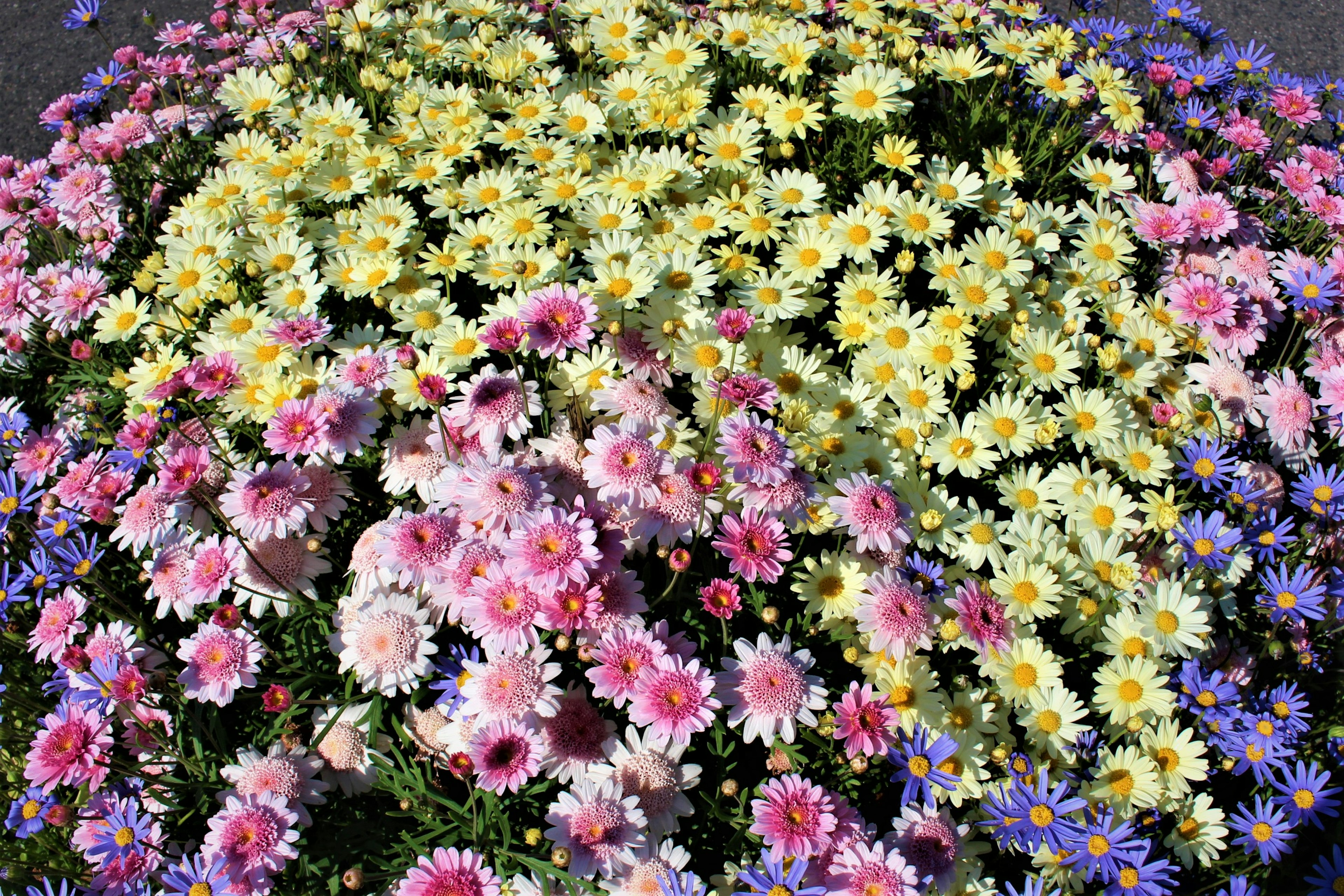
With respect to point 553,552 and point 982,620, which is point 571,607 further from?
point 982,620

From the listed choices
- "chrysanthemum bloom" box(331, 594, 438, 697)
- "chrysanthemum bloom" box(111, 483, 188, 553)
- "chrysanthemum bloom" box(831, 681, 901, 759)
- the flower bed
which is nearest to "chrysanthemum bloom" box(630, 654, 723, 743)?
the flower bed

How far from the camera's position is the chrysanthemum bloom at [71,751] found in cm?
246

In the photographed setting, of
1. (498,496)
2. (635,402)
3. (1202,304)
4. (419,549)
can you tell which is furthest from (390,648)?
(1202,304)

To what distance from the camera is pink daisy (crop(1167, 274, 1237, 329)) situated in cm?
345

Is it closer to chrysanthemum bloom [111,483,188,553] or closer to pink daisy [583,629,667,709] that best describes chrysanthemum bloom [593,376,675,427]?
pink daisy [583,629,667,709]

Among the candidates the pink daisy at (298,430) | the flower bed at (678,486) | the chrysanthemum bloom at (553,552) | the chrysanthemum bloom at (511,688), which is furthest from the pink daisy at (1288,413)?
the pink daisy at (298,430)

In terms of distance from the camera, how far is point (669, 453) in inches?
109

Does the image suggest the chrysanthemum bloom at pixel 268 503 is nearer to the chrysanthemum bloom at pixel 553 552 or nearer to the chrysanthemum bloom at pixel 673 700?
the chrysanthemum bloom at pixel 553 552

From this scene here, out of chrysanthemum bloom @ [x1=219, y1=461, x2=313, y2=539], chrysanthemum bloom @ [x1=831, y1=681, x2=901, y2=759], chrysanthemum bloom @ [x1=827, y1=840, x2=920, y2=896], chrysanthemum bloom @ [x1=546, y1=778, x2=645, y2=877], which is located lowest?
chrysanthemum bloom @ [x1=827, y1=840, x2=920, y2=896]

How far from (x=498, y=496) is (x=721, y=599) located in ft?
2.26

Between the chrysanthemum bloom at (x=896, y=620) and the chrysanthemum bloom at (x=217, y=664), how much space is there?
1.81 meters

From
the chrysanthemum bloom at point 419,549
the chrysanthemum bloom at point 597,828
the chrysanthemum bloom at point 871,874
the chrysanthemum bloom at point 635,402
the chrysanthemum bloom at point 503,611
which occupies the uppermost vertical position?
the chrysanthemum bloom at point 635,402

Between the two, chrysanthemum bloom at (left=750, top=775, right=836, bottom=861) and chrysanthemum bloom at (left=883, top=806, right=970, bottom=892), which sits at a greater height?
chrysanthemum bloom at (left=750, top=775, right=836, bottom=861)

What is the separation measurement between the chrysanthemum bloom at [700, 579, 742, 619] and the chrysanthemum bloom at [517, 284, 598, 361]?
0.84 metres
